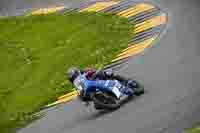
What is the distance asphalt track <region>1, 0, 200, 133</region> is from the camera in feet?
66.0

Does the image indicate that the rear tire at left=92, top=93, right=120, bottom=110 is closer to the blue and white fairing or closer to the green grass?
the blue and white fairing

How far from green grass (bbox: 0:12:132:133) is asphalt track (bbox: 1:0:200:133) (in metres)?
2.14

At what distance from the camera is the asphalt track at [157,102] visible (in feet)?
66.0

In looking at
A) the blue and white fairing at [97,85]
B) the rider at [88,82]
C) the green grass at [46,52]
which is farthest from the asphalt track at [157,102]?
the green grass at [46,52]

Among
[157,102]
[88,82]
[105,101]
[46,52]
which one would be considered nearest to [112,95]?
[105,101]

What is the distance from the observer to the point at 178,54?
26.1 meters

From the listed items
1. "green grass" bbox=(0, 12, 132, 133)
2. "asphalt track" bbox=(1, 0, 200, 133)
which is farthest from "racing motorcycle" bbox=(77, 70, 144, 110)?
Answer: "green grass" bbox=(0, 12, 132, 133)

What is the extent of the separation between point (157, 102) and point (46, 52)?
499 inches

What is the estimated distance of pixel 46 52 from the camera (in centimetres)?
3338

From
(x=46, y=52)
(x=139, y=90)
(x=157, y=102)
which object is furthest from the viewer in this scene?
(x=46, y=52)

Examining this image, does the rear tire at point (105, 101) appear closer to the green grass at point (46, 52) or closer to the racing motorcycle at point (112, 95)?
the racing motorcycle at point (112, 95)

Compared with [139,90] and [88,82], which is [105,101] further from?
[139,90]

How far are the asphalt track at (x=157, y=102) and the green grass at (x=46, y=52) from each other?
2.14 metres

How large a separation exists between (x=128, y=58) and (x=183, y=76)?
5.37 metres
